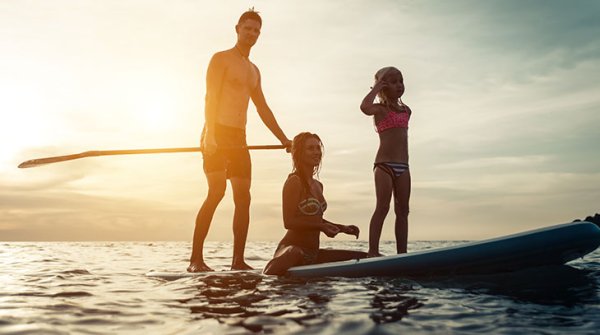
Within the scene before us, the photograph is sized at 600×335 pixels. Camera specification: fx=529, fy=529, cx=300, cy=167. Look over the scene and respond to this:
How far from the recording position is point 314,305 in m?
3.75

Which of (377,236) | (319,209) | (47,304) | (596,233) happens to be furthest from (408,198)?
(47,304)

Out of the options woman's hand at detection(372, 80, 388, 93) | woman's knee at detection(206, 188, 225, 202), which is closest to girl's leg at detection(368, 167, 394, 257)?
woman's hand at detection(372, 80, 388, 93)

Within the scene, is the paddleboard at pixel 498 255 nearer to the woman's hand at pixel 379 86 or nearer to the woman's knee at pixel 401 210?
the woman's knee at pixel 401 210

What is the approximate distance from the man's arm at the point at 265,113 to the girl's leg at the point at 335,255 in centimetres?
197

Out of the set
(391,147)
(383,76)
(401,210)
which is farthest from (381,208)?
(383,76)

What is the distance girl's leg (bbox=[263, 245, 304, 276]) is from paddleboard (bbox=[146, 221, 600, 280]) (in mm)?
595

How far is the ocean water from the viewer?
10.1 feet

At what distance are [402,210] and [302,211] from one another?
4.85 ft

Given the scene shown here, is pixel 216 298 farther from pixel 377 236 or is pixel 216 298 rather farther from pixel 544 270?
pixel 544 270

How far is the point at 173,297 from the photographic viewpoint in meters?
4.39

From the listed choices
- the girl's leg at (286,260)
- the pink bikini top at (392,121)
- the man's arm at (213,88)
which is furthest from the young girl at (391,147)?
the man's arm at (213,88)

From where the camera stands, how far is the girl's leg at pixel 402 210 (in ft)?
20.6

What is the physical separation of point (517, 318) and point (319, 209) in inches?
103

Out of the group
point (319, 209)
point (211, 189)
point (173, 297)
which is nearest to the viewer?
point (173, 297)
